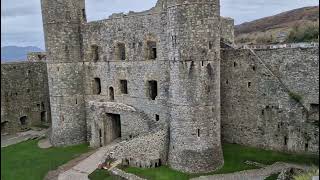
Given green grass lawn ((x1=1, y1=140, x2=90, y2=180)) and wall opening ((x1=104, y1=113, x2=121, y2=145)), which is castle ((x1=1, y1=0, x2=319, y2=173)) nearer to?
wall opening ((x1=104, y1=113, x2=121, y2=145))

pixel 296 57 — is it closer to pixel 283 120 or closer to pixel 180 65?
pixel 283 120

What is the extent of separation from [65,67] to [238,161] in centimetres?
1281

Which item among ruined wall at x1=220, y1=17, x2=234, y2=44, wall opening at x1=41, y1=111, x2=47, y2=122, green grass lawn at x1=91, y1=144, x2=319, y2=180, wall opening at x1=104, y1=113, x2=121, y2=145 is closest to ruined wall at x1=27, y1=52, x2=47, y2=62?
wall opening at x1=41, y1=111, x2=47, y2=122

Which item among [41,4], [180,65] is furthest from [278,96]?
[41,4]

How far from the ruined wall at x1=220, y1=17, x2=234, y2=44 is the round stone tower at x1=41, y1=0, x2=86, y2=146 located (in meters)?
9.30

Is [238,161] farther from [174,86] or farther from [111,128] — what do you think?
[111,128]

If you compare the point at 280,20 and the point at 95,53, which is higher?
the point at 280,20

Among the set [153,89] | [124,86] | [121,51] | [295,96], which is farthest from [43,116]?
[295,96]

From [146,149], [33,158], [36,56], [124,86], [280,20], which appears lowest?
[33,158]

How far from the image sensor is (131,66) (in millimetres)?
24750

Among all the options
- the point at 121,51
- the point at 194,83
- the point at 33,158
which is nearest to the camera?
the point at 194,83

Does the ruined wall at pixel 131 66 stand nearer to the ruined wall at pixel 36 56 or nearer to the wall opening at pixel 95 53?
the wall opening at pixel 95 53

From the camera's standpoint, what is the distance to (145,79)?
24.1 metres

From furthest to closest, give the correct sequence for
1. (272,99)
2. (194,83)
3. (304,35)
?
(304,35) → (272,99) → (194,83)
